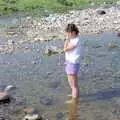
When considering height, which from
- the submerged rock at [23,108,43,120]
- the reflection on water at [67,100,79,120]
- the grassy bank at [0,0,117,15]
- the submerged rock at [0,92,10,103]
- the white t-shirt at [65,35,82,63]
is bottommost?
the reflection on water at [67,100,79,120]

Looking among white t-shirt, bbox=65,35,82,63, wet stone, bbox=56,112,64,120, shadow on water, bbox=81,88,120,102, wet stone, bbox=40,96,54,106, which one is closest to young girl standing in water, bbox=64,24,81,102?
white t-shirt, bbox=65,35,82,63

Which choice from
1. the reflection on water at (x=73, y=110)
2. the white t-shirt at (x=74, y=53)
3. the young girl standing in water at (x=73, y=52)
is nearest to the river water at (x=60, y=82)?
the reflection on water at (x=73, y=110)

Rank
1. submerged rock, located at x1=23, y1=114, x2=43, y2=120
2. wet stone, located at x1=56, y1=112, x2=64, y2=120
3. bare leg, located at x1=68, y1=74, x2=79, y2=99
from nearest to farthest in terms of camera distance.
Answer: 1. submerged rock, located at x1=23, y1=114, x2=43, y2=120
2. wet stone, located at x1=56, y1=112, x2=64, y2=120
3. bare leg, located at x1=68, y1=74, x2=79, y2=99

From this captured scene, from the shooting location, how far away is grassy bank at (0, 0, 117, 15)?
4550 centimetres

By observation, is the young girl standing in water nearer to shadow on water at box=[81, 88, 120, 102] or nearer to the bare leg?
the bare leg

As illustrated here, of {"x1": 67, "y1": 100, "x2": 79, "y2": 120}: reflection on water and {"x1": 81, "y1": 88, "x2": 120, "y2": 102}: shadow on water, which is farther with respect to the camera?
{"x1": 81, "y1": 88, "x2": 120, "y2": 102}: shadow on water

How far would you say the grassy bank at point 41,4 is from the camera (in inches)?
1791

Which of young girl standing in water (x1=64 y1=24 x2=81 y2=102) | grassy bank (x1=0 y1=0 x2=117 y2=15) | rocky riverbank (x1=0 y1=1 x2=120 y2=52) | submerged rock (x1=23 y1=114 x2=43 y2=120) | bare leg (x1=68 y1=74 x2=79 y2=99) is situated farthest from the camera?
grassy bank (x1=0 y1=0 x2=117 y2=15)

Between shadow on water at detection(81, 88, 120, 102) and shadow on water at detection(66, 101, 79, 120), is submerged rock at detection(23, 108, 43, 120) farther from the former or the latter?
shadow on water at detection(81, 88, 120, 102)

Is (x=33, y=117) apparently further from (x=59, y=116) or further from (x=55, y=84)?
(x=55, y=84)

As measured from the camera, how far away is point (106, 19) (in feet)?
101

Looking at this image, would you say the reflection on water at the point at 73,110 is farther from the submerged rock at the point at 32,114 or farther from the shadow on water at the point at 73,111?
the submerged rock at the point at 32,114

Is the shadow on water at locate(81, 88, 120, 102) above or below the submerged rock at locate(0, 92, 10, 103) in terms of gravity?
below

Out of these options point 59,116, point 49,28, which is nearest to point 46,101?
point 59,116
